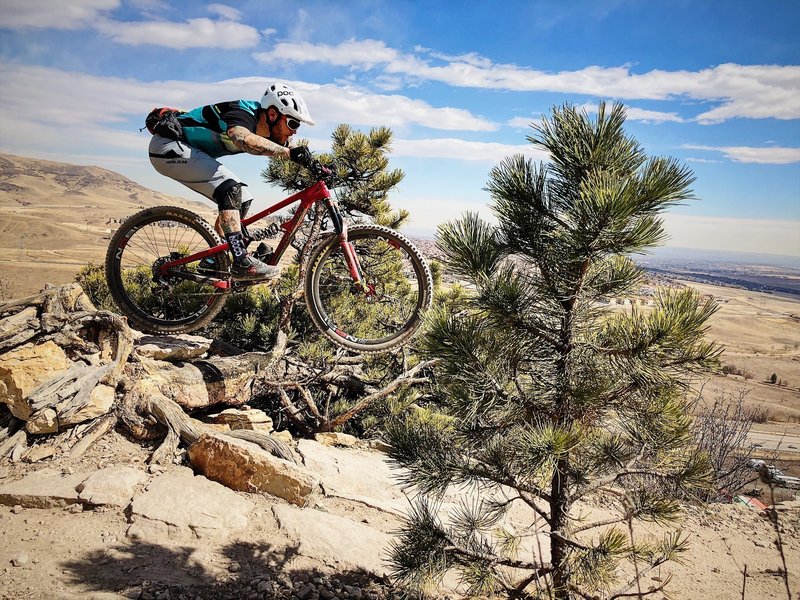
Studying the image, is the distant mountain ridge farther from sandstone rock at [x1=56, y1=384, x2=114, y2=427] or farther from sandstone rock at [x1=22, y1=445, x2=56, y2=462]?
sandstone rock at [x1=22, y1=445, x2=56, y2=462]

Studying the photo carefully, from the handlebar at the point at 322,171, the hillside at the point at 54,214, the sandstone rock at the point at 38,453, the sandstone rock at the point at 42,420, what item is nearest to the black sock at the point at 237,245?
the handlebar at the point at 322,171

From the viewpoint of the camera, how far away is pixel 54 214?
5962 cm

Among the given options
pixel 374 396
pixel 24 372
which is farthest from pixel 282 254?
pixel 374 396

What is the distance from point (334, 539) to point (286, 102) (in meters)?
4.04

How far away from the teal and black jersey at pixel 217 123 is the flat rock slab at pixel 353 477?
361cm

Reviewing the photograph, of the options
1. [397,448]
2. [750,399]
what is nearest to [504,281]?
[397,448]

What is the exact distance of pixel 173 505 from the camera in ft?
14.1

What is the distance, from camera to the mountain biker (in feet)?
13.4

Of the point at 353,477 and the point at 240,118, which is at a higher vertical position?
the point at 240,118

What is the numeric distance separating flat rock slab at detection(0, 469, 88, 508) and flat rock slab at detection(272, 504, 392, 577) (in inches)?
69.2

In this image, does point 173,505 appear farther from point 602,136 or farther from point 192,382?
point 602,136

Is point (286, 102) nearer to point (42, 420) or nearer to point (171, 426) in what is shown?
point (171, 426)

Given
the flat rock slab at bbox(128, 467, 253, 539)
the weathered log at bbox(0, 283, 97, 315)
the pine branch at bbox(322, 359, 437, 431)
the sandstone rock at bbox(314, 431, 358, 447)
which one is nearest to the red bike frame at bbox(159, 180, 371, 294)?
the weathered log at bbox(0, 283, 97, 315)

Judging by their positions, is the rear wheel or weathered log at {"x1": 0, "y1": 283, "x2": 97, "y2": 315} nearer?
the rear wheel
